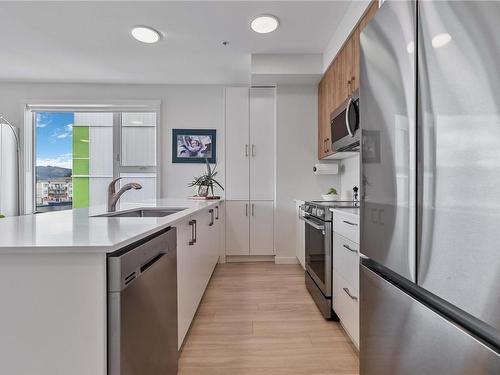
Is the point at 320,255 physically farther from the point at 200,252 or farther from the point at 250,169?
the point at 250,169

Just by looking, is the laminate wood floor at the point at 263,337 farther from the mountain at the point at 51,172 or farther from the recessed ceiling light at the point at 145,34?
the mountain at the point at 51,172

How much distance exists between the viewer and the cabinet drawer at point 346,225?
161 cm

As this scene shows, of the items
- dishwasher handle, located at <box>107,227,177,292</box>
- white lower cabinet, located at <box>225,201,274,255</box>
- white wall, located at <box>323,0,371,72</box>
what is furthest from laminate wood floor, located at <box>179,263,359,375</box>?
white wall, located at <box>323,0,371,72</box>

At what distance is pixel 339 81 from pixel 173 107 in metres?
2.62

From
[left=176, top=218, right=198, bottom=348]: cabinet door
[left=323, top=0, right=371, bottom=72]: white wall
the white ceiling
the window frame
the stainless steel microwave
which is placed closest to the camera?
[left=176, top=218, right=198, bottom=348]: cabinet door

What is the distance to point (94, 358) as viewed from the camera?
0.78 meters

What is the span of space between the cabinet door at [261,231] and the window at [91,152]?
5.66 feet

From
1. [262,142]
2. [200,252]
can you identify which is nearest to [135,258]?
[200,252]

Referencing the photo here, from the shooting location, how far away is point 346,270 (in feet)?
5.92

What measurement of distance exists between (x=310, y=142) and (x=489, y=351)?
Answer: 338 cm

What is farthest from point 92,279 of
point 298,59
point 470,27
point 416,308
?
point 298,59

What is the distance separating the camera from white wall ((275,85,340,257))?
3777 millimetres

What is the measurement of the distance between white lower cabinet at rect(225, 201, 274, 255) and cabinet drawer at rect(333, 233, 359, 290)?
6.15 feet

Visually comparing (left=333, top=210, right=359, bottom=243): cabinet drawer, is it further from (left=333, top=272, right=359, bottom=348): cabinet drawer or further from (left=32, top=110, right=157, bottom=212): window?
(left=32, top=110, right=157, bottom=212): window
